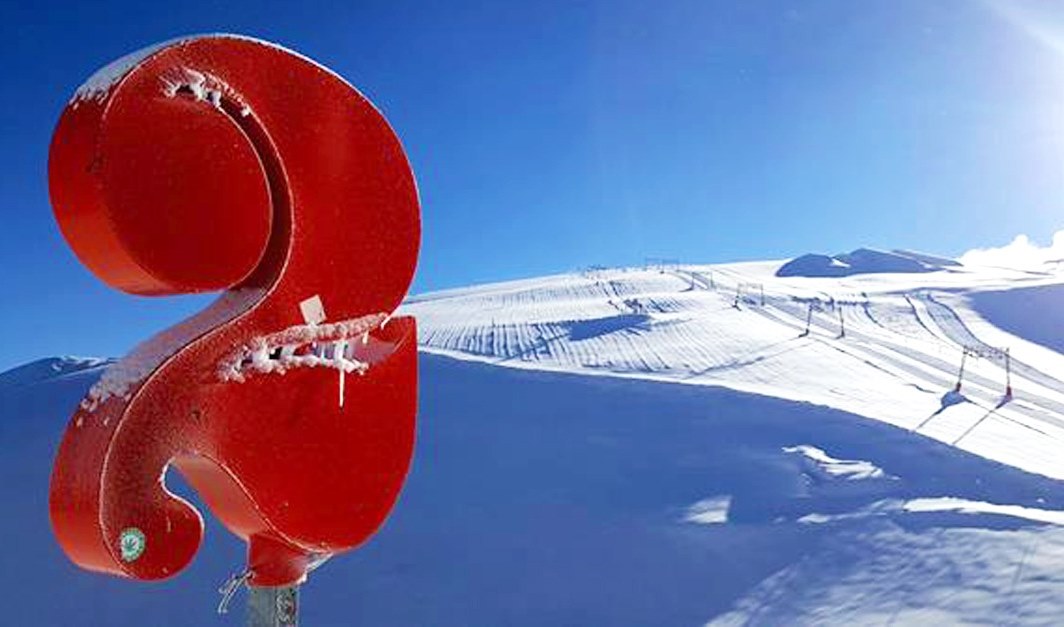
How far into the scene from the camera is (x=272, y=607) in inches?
51.7

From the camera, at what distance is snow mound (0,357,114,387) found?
2258 cm

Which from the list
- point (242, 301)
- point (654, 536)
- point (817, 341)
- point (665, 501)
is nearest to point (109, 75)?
point (242, 301)

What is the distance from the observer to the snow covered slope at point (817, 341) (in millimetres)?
18266

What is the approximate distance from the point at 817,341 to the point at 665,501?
60.3ft

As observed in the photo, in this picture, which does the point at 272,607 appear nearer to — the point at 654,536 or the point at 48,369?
the point at 654,536

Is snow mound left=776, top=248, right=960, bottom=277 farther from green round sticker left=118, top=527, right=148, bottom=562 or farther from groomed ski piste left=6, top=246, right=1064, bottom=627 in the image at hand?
green round sticker left=118, top=527, right=148, bottom=562

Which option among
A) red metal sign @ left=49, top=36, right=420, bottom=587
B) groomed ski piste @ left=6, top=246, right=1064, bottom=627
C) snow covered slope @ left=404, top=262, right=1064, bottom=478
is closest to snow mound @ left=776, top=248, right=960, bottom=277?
snow covered slope @ left=404, top=262, right=1064, bottom=478

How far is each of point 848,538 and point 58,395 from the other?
16.3 meters

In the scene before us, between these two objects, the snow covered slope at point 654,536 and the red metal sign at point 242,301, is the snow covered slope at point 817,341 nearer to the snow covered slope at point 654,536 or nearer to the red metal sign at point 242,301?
the snow covered slope at point 654,536

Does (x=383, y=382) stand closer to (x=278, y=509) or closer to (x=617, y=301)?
(x=278, y=509)

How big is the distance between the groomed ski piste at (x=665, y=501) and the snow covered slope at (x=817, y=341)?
203mm

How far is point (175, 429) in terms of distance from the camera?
1231 mm

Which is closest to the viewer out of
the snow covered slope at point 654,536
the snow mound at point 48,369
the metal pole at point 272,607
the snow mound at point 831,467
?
the metal pole at point 272,607

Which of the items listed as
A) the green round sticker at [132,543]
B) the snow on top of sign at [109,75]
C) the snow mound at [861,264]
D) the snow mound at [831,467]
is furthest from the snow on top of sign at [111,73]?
the snow mound at [861,264]
